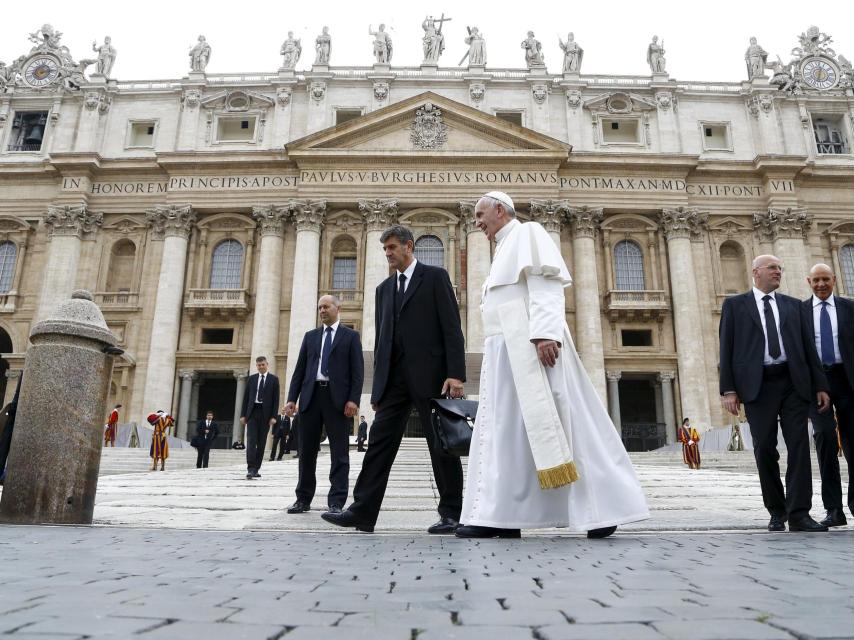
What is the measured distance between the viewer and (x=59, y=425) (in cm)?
521

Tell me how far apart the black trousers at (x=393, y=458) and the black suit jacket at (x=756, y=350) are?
2381mm

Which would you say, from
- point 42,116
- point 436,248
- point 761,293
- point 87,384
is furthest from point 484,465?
point 42,116

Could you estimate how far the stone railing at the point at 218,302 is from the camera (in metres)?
26.9

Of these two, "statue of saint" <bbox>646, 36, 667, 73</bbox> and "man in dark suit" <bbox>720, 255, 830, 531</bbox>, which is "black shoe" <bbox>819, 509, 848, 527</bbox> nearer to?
"man in dark suit" <bbox>720, 255, 830, 531</bbox>

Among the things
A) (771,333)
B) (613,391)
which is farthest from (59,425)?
(613,391)

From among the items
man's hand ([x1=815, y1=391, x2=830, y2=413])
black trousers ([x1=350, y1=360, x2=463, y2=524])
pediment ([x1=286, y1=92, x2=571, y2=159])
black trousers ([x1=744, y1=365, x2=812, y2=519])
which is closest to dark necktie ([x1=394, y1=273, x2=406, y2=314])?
black trousers ([x1=350, y1=360, x2=463, y2=524])

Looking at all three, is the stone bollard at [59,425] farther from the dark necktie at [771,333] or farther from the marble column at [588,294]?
the marble column at [588,294]

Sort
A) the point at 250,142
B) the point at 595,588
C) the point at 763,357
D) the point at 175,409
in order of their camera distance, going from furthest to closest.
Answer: the point at 250,142 < the point at 175,409 < the point at 763,357 < the point at 595,588

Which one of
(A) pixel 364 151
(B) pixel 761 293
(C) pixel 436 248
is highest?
(A) pixel 364 151

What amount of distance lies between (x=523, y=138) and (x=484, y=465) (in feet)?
82.2

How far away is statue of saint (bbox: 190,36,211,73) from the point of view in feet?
100

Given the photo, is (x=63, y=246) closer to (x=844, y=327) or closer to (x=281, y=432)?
(x=281, y=432)

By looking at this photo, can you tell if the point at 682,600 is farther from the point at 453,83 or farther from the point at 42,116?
the point at 42,116

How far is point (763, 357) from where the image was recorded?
5230mm
